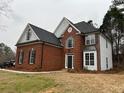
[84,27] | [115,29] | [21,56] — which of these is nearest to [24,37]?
[21,56]

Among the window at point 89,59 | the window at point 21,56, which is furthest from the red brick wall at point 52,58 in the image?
the window at point 21,56

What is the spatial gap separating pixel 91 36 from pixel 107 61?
542 centimetres

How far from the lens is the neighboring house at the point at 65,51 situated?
22672mm

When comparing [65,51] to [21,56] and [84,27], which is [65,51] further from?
[21,56]

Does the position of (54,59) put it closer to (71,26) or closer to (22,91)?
(71,26)

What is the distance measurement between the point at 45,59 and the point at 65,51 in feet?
14.1

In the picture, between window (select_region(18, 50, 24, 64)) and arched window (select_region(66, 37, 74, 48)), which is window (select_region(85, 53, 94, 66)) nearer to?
arched window (select_region(66, 37, 74, 48))

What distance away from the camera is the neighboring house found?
2267 centimetres

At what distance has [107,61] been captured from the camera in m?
25.8

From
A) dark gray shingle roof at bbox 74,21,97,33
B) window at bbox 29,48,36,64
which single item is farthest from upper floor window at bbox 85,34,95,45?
window at bbox 29,48,36,64

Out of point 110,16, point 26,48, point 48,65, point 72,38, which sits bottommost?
point 48,65

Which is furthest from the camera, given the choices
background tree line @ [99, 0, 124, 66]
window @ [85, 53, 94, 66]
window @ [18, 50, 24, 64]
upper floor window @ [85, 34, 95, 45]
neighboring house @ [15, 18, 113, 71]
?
background tree line @ [99, 0, 124, 66]

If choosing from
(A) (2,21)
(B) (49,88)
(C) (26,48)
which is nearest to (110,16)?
(C) (26,48)

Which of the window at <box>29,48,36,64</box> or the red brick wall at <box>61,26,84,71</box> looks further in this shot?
the red brick wall at <box>61,26,84,71</box>
